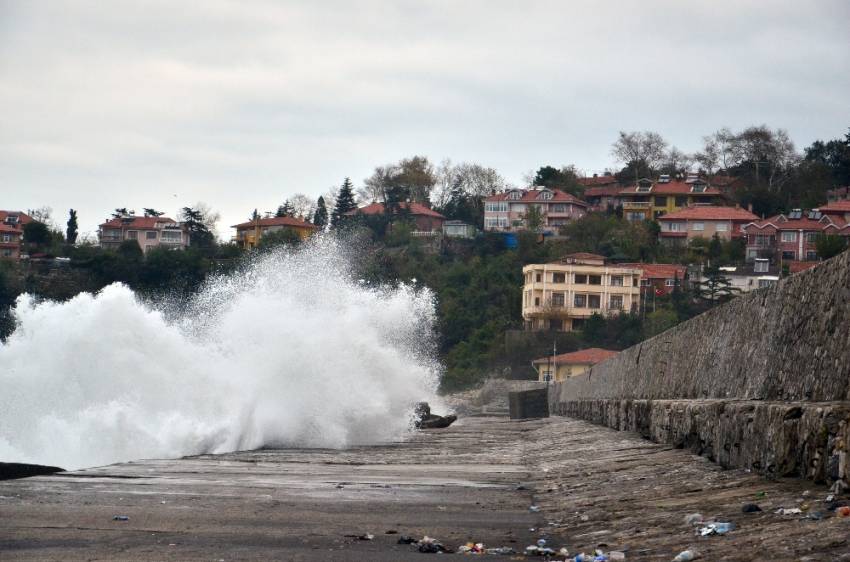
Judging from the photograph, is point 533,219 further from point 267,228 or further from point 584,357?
point 584,357

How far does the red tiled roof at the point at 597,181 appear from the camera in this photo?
456ft

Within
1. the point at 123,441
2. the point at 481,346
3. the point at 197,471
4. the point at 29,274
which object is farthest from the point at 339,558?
the point at 29,274

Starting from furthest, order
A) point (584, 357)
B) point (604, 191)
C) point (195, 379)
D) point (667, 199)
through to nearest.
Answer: point (604, 191), point (667, 199), point (584, 357), point (195, 379)

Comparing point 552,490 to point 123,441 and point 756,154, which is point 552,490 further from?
point 756,154

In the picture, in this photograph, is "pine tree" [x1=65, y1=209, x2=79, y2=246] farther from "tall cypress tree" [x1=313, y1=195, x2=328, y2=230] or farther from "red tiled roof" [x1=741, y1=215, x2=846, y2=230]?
"red tiled roof" [x1=741, y1=215, x2=846, y2=230]

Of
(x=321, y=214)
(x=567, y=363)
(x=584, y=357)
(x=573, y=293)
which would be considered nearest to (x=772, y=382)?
(x=567, y=363)

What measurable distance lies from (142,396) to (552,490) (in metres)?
10.8

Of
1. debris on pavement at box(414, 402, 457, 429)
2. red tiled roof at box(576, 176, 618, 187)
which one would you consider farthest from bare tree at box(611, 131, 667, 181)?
debris on pavement at box(414, 402, 457, 429)

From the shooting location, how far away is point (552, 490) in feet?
25.6

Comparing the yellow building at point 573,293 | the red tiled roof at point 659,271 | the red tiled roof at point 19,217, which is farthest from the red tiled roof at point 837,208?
the red tiled roof at point 19,217

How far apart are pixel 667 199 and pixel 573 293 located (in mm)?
32855

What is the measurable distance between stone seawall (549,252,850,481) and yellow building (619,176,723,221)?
11705cm

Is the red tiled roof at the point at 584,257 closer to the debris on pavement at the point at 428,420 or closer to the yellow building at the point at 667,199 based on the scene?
the yellow building at the point at 667,199

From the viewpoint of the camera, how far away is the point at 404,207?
A: 12812 centimetres
